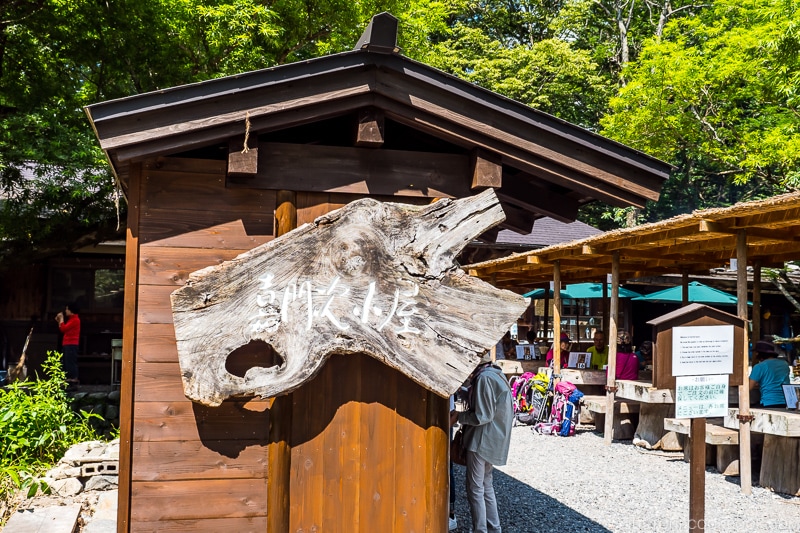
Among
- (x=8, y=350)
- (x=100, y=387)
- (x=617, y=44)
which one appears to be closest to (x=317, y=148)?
(x=100, y=387)

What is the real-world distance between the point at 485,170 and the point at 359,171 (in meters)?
0.77

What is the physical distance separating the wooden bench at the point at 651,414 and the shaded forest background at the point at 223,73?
251 inches

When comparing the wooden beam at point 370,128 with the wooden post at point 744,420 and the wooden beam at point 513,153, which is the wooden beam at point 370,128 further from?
the wooden post at point 744,420

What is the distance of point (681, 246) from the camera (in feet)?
35.6

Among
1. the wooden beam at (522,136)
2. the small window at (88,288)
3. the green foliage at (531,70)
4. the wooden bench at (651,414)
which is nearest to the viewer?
the wooden beam at (522,136)

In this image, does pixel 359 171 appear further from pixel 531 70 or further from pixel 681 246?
pixel 531 70

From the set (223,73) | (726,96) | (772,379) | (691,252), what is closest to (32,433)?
(223,73)

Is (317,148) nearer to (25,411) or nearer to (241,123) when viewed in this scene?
(241,123)

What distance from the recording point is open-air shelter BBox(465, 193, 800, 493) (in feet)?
24.9

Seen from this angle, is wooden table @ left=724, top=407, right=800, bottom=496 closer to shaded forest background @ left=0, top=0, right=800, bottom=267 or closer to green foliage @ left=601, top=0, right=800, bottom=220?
shaded forest background @ left=0, top=0, right=800, bottom=267

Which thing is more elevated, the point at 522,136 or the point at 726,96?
the point at 726,96

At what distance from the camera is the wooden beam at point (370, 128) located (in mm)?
4172

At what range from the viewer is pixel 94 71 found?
9977 millimetres

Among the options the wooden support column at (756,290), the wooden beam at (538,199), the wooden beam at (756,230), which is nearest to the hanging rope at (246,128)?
the wooden beam at (538,199)
